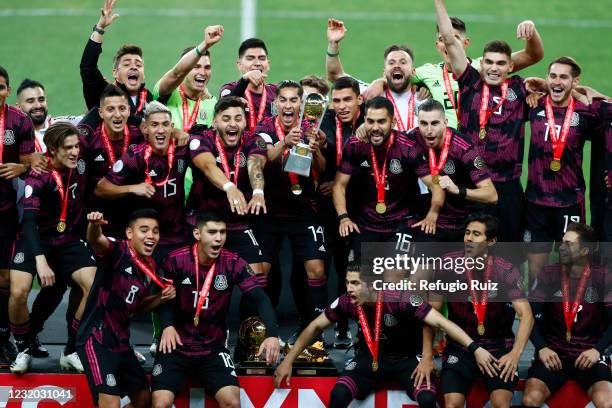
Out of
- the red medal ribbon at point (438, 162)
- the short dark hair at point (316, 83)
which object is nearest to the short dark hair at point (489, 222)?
the red medal ribbon at point (438, 162)

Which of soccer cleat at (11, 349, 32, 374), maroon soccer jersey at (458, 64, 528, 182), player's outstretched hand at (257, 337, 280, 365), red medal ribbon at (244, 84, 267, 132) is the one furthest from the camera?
red medal ribbon at (244, 84, 267, 132)

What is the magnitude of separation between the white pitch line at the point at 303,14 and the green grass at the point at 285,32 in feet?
0.06

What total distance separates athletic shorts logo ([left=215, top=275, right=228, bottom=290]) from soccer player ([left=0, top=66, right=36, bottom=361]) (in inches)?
65.0

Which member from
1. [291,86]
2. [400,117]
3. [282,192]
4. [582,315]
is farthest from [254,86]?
[582,315]

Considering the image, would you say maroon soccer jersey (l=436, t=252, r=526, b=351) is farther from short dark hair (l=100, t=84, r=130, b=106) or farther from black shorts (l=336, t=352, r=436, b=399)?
short dark hair (l=100, t=84, r=130, b=106)

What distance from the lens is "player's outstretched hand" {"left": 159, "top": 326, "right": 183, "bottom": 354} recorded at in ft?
30.1

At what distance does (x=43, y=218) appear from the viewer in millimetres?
9609

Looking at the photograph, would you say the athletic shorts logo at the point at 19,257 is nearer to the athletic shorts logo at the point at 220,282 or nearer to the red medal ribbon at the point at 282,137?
the athletic shorts logo at the point at 220,282

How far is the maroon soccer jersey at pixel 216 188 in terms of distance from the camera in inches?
386

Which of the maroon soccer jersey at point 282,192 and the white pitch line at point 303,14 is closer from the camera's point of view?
the maroon soccer jersey at point 282,192

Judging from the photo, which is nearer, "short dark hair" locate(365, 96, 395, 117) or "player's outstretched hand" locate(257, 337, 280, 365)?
"player's outstretched hand" locate(257, 337, 280, 365)

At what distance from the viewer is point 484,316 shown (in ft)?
30.8

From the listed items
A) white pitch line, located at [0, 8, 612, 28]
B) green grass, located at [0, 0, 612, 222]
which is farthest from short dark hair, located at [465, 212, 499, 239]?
white pitch line, located at [0, 8, 612, 28]


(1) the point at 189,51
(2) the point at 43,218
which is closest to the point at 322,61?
(1) the point at 189,51
